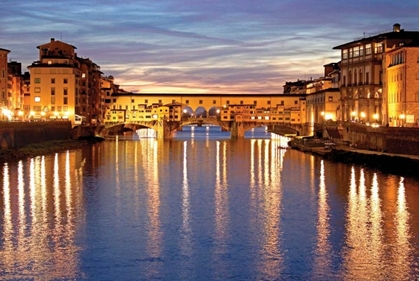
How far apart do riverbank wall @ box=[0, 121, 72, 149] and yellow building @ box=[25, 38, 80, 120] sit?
16.9 ft

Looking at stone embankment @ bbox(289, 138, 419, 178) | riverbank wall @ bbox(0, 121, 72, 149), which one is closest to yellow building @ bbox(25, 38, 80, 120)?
riverbank wall @ bbox(0, 121, 72, 149)

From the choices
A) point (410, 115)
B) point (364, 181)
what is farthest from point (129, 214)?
point (410, 115)

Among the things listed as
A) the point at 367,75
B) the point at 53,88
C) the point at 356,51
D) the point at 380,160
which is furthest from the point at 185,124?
the point at 380,160

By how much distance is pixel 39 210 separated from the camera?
23.1 meters

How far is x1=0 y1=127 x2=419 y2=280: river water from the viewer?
16.1 m

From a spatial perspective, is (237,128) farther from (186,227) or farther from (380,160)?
(186,227)

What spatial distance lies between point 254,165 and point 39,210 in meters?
20.5

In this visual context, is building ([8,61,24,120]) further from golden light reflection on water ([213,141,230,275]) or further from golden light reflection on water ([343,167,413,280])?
golden light reflection on water ([343,167,413,280])

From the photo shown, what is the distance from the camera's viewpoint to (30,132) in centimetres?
5431

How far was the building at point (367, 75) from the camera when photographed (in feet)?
190

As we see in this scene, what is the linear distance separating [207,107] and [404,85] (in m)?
48.0

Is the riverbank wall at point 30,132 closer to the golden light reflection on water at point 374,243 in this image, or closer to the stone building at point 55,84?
the stone building at point 55,84

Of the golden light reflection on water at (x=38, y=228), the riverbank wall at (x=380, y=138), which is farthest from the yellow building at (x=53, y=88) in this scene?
the golden light reflection on water at (x=38, y=228)

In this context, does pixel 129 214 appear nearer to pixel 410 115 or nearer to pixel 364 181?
pixel 364 181
